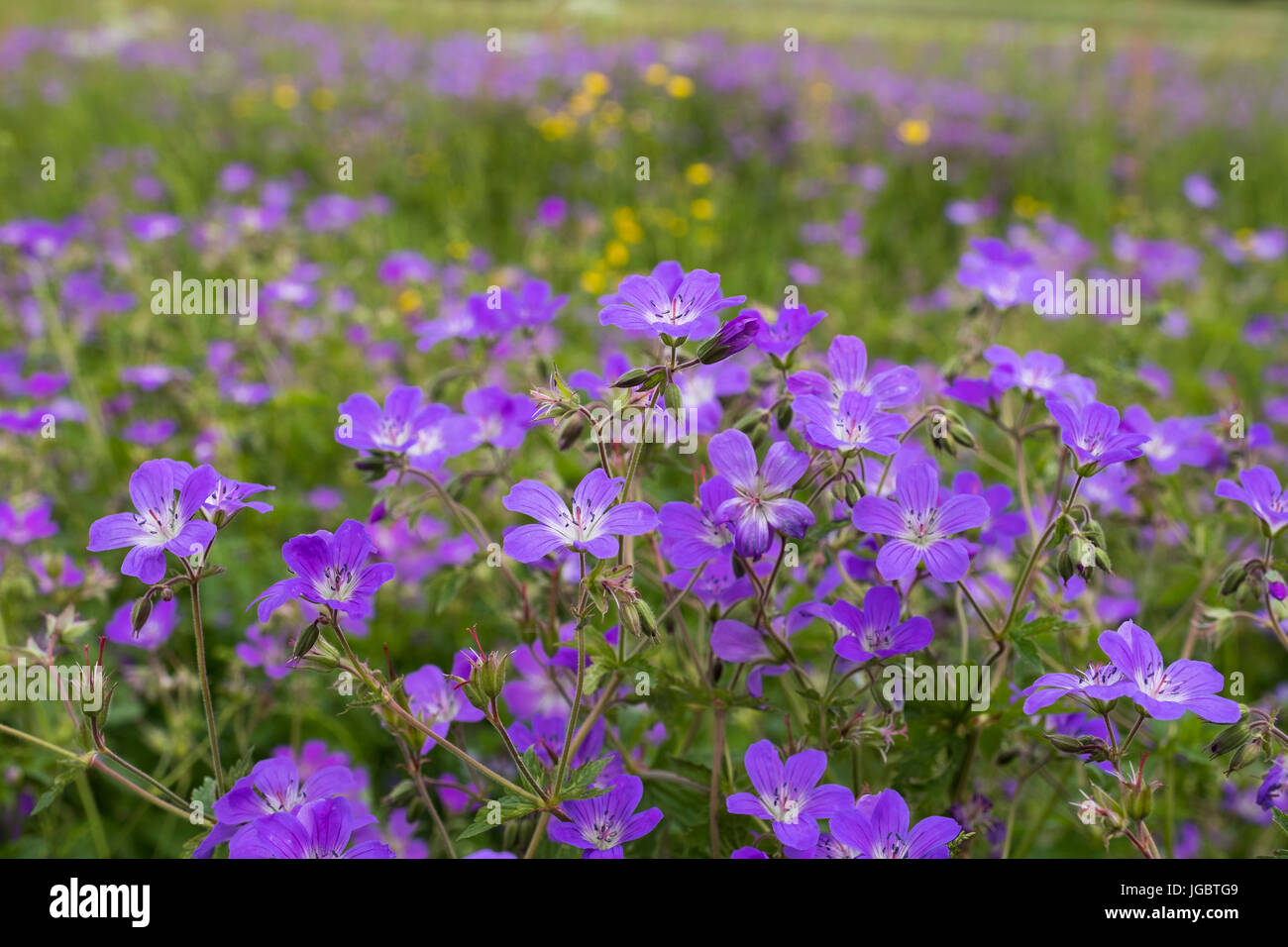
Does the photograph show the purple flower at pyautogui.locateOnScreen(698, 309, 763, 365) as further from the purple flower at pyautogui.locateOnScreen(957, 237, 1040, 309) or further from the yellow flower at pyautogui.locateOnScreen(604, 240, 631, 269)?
the yellow flower at pyautogui.locateOnScreen(604, 240, 631, 269)

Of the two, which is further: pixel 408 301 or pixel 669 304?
pixel 408 301

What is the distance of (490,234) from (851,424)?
4.33 meters

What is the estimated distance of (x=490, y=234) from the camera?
5.44 m

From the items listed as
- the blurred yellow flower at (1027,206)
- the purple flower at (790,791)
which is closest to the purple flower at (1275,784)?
the purple flower at (790,791)

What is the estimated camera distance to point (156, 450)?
3031 millimetres

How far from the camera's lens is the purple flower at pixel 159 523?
133 centimetres

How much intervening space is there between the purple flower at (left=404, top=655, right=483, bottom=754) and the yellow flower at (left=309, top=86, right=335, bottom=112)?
6.29 m

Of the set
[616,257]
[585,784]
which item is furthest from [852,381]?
[616,257]

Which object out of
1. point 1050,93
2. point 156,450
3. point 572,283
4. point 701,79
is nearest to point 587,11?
point 701,79

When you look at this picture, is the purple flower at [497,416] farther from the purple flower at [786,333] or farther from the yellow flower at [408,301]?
the yellow flower at [408,301]

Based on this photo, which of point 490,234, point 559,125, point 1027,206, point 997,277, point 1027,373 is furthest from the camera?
point 559,125

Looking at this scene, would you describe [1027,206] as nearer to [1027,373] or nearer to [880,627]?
[1027,373]

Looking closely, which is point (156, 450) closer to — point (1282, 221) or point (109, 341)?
point (109, 341)

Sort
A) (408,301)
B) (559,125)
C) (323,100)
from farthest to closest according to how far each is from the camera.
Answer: (323,100) → (559,125) → (408,301)
